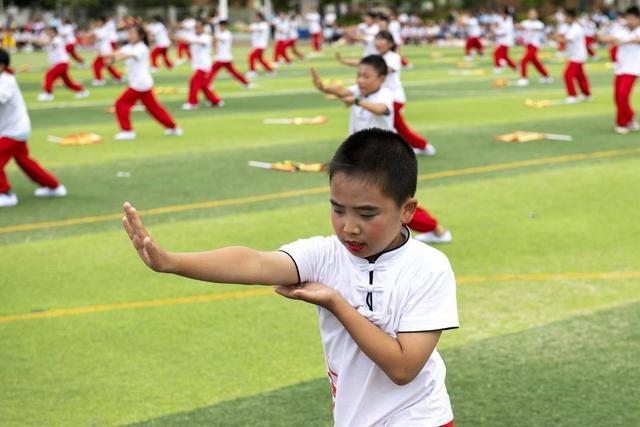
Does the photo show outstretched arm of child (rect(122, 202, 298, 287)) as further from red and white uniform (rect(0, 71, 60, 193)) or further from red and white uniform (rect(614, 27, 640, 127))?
red and white uniform (rect(614, 27, 640, 127))

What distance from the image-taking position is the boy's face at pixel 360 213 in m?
2.89

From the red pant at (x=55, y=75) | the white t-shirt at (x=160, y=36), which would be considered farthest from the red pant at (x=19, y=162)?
the white t-shirt at (x=160, y=36)

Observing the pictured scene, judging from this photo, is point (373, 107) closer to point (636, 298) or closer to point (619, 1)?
point (636, 298)

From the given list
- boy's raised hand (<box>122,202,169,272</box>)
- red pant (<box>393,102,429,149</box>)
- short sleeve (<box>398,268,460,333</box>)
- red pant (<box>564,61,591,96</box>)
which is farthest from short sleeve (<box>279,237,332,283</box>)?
red pant (<box>564,61,591,96</box>)

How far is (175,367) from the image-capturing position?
5902mm

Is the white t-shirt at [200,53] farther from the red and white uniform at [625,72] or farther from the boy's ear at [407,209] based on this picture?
the boy's ear at [407,209]

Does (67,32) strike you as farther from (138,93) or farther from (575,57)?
(575,57)

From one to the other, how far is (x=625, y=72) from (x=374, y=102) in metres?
7.99

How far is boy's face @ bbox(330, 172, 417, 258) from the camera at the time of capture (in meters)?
2.89

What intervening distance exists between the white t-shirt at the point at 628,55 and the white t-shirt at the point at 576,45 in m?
4.21

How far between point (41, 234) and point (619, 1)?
74.5m

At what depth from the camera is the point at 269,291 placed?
748 cm

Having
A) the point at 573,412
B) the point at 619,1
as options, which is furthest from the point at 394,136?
the point at 619,1

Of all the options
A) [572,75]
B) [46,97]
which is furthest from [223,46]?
[572,75]
